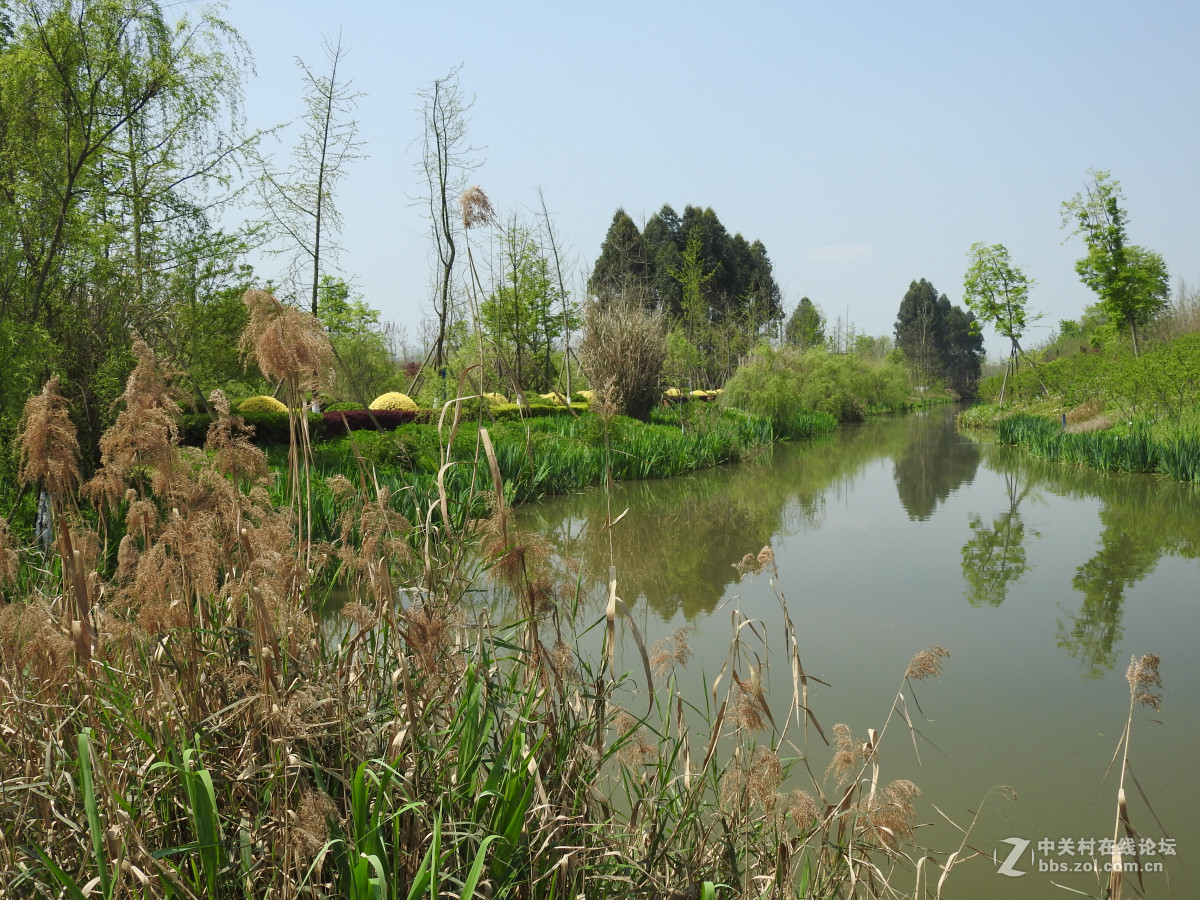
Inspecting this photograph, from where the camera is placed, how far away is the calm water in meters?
2.56

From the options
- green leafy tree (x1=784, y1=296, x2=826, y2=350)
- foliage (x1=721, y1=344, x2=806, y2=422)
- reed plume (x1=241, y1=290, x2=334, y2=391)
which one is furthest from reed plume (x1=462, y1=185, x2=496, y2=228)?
green leafy tree (x1=784, y1=296, x2=826, y2=350)

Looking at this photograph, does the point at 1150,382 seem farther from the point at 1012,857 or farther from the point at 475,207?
the point at 475,207

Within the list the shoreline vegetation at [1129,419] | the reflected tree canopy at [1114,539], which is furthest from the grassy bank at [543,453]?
the shoreline vegetation at [1129,419]

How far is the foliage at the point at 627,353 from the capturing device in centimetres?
1555

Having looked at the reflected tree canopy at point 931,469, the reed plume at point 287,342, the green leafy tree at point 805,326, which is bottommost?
the reflected tree canopy at point 931,469

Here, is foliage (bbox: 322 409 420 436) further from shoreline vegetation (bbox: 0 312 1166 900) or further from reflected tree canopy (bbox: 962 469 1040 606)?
shoreline vegetation (bbox: 0 312 1166 900)

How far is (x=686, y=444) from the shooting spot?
12477mm

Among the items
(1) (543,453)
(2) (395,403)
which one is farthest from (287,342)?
(2) (395,403)

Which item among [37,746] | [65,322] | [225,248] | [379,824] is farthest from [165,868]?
[225,248]

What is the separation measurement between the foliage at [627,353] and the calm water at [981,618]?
5793mm

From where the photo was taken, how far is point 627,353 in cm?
1576

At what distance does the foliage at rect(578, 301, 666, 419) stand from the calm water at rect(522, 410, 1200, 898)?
579cm

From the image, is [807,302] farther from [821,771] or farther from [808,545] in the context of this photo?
[821,771]

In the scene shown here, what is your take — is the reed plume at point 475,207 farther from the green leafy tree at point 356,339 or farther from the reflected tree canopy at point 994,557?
the green leafy tree at point 356,339
